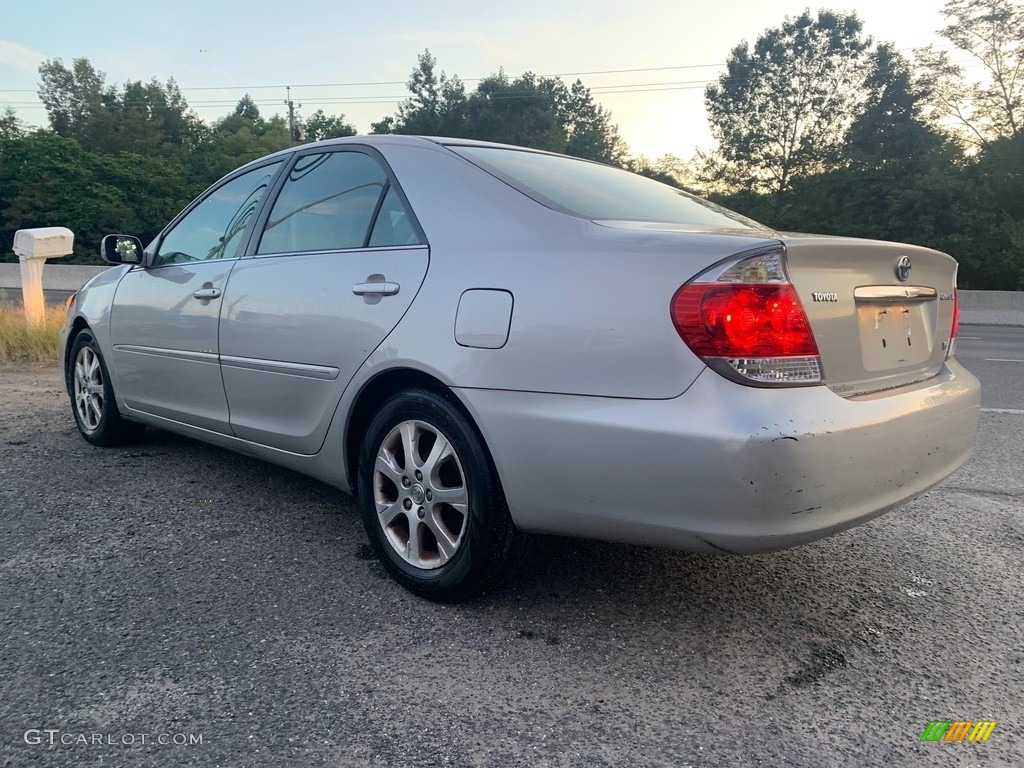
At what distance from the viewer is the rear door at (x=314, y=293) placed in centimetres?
279

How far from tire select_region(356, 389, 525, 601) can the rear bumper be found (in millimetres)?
103

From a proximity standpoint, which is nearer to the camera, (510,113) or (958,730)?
(958,730)

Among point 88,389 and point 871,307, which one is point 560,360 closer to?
point 871,307

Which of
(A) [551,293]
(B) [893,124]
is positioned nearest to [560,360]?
(A) [551,293]

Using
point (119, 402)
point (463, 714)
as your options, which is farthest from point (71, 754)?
point (119, 402)

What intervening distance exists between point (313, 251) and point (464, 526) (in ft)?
4.33

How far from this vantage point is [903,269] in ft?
8.20

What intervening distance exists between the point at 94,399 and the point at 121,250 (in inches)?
35.4

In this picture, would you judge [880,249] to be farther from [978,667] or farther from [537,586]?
[537,586]

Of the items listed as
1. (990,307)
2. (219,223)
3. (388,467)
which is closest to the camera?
(388,467)

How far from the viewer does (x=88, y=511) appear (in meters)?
3.52

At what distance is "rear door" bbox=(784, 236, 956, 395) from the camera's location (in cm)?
217

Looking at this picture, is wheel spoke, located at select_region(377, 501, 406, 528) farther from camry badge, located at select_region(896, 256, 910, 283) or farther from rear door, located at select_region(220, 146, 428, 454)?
camry badge, located at select_region(896, 256, 910, 283)

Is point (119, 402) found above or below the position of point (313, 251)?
below
